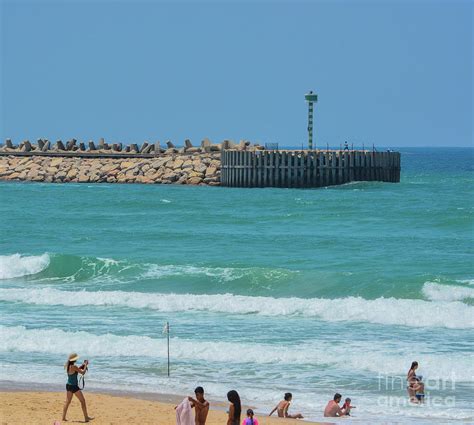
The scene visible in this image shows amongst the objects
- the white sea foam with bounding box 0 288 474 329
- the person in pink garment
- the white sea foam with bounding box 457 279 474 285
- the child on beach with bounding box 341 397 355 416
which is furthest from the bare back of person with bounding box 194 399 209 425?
the white sea foam with bounding box 457 279 474 285

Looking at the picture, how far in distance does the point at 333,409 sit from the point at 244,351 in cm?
430

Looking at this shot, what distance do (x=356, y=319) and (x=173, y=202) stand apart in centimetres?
2777

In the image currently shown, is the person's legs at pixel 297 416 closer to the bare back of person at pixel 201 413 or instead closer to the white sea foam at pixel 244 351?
the bare back of person at pixel 201 413

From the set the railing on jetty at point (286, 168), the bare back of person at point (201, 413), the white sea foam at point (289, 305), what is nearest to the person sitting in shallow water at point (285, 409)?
the bare back of person at point (201, 413)

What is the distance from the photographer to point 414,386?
55.9 ft

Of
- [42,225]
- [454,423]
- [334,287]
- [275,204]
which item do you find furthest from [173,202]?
[454,423]

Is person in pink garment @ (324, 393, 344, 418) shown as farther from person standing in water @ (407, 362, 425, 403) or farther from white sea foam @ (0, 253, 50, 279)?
white sea foam @ (0, 253, 50, 279)

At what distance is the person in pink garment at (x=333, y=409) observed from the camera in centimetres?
1566

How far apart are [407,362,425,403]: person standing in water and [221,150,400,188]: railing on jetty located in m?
41.0

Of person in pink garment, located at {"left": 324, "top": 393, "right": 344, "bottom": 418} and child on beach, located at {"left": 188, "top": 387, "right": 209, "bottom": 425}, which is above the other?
child on beach, located at {"left": 188, "top": 387, "right": 209, "bottom": 425}

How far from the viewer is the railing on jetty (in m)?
58.5

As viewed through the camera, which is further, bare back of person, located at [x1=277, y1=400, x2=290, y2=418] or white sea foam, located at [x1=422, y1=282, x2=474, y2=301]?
white sea foam, located at [x1=422, y1=282, x2=474, y2=301]

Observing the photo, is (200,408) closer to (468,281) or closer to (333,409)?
(333,409)

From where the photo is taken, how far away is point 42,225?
4356cm
